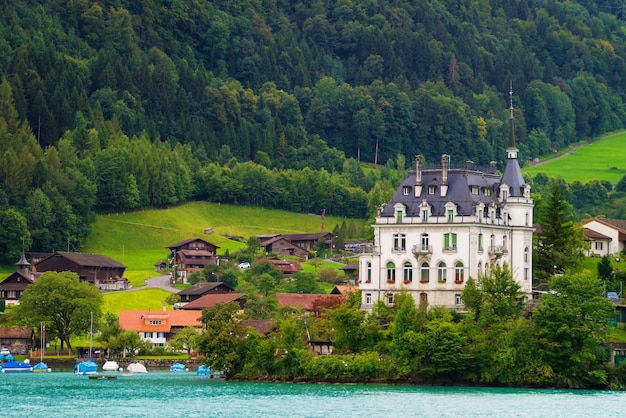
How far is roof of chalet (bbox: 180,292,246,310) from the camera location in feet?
505

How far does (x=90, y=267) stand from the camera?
570 feet

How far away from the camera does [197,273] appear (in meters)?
178

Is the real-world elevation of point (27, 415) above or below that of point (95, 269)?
below

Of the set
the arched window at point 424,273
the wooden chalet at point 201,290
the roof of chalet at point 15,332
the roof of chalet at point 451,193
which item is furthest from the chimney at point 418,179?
the wooden chalet at point 201,290

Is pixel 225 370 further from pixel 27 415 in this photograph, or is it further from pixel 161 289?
pixel 161 289

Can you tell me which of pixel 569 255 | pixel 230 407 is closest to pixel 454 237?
pixel 569 255

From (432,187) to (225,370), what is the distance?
1877cm

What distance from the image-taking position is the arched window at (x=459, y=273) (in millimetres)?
115125

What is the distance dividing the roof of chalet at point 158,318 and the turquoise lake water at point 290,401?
114 ft

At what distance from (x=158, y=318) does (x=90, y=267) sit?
2565cm

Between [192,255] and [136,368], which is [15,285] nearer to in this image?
[192,255]

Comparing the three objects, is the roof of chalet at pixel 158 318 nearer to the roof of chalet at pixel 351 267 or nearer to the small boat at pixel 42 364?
the small boat at pixel 42 364

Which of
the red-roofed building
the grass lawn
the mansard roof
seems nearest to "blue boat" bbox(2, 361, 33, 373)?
the red-roofed building

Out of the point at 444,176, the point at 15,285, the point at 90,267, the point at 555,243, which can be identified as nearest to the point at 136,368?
the point at 444,176
